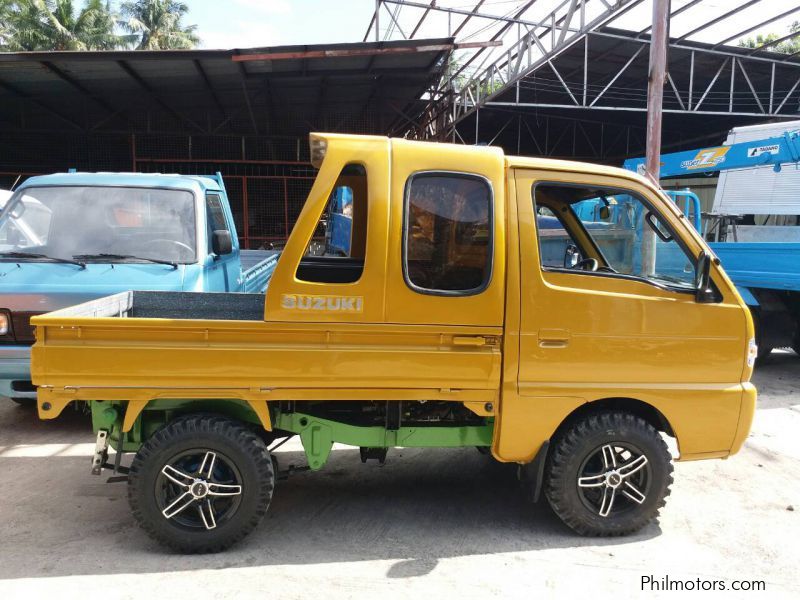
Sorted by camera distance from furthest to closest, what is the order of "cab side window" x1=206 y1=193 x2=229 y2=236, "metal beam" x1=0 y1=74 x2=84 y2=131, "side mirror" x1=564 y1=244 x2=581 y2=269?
"metal beam" x1=0 y1=74 x2=84 y2=131 < "cab side window" x1=206 y1=193 x2=229 y2=236 < "side mirror" x1=564 y1=244 x2=581 y2=269

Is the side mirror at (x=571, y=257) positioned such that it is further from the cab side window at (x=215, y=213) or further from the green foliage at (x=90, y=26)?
the green foliage at (x=90, y=26)

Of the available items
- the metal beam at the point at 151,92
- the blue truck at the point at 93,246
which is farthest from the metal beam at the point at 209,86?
the blue truck at the point at 93,246

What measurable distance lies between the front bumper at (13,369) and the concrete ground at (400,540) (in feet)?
1.94

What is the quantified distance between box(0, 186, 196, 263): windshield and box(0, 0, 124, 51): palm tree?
2568 centimetres

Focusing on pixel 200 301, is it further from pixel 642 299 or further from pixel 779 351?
pixel 779 351

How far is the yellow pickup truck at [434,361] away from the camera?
3.04m

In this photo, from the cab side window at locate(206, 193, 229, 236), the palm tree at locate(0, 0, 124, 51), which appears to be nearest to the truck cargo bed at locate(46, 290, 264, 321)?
the cab side window at locate(206, 193, 229, 236)

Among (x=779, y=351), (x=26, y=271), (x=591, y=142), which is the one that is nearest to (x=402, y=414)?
(x=26, y=271)

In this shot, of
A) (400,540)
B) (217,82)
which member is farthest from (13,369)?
(217,82)

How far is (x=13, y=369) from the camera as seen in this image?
4.39m

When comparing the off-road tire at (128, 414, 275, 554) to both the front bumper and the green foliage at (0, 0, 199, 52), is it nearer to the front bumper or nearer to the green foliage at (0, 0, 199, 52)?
the front bumper

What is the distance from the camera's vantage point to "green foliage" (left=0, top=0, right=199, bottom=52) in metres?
25.5

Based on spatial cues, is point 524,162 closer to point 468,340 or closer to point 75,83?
point 468,340

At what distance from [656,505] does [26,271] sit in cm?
488
